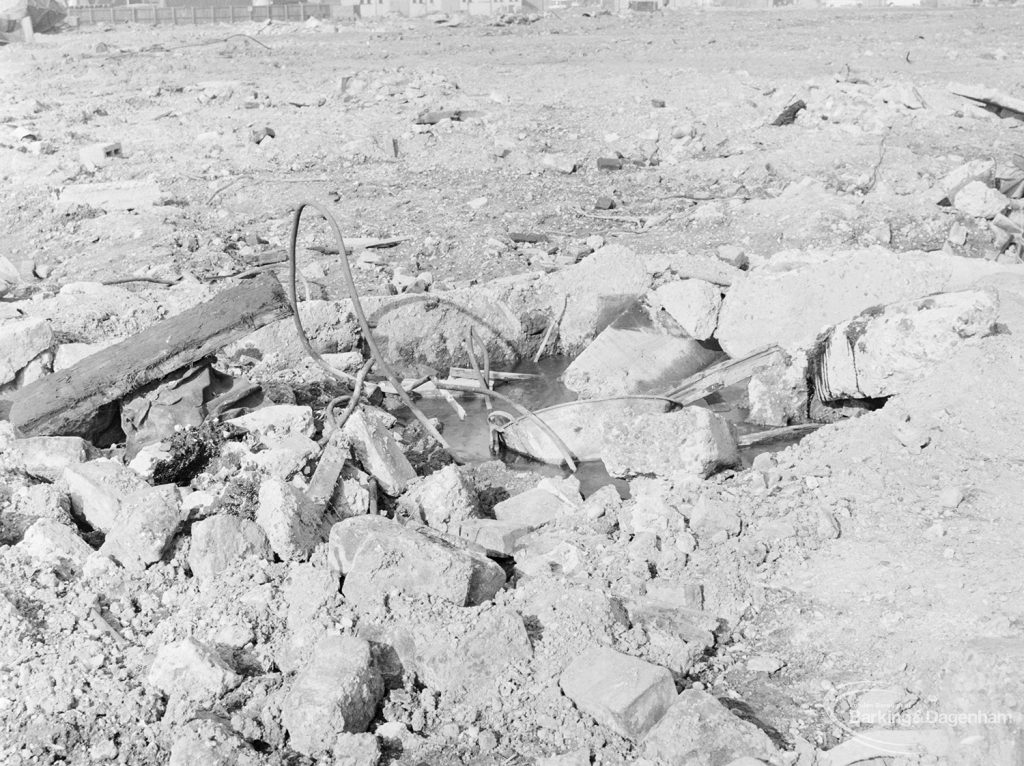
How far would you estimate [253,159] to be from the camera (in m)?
12.6

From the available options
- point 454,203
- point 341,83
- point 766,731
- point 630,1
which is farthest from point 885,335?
point 630,1

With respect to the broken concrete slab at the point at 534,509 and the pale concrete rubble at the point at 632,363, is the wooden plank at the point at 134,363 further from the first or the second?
the pale concrete rubble at the point at 632,363

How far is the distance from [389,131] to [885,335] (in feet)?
29.5

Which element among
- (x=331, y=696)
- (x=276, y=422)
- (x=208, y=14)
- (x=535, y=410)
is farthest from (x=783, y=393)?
(x=208, y=14)

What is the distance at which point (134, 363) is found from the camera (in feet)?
18.7

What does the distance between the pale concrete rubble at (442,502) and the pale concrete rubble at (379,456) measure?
14 centimetres

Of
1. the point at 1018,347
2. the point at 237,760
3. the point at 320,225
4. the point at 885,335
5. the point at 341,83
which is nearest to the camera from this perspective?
the point at 237,760

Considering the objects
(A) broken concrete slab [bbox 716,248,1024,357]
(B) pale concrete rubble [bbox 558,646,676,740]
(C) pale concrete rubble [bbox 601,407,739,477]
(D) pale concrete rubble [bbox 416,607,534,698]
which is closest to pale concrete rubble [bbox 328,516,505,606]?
(D) pale concrete rubble [bbox 416,607,534,698]

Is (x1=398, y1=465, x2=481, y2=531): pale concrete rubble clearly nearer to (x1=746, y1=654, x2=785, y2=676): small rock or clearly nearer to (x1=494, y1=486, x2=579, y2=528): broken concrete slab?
(x1=494, y1=486, x2=579, y2=528): broken concrete slab

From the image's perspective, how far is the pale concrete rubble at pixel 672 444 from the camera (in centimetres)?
554

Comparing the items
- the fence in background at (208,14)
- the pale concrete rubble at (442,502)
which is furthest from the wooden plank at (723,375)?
the fence in background at (208,14)

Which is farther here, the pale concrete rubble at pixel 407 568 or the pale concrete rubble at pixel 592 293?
the pale concrete rubble at pixel 592 293

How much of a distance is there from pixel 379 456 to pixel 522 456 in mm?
1452

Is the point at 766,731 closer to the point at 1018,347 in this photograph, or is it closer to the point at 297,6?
the point at 1018,347
